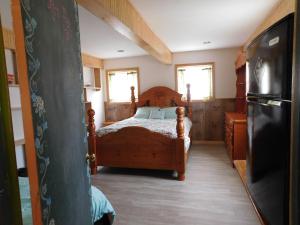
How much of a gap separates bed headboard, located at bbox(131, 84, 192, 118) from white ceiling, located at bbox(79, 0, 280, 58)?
114 centimetres

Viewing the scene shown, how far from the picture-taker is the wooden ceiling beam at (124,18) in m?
1.62

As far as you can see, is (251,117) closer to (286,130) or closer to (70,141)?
(286,130)

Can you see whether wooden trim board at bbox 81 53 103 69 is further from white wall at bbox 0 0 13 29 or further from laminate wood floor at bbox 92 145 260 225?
laminate wood floor at bbox 92 145 260 225

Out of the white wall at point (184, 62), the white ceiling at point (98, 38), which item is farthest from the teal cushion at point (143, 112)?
the white ceiling at point (98, 38)

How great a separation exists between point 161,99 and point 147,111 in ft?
1.79

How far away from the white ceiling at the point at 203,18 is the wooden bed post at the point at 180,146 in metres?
1.22

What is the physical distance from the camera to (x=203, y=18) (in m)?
2.79

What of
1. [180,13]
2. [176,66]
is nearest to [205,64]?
[176,66]

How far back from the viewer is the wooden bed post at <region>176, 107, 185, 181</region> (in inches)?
118

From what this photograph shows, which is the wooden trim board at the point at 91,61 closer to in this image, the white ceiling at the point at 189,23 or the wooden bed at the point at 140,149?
the white ceiling at the point at 189,23

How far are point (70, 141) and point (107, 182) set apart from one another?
2.32 meters

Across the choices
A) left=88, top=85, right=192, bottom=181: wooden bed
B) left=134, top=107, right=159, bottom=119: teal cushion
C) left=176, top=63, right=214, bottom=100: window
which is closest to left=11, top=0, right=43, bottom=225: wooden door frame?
left=88, top=85, right=192, bottom=181: wooden bed

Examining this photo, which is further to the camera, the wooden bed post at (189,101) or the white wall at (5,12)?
the wooden bed post at (189,101)

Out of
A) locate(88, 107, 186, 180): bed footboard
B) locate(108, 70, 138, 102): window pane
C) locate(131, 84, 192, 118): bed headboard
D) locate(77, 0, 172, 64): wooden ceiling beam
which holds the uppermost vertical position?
locate(77, 0, 172, 64): wooden ceiling beam
